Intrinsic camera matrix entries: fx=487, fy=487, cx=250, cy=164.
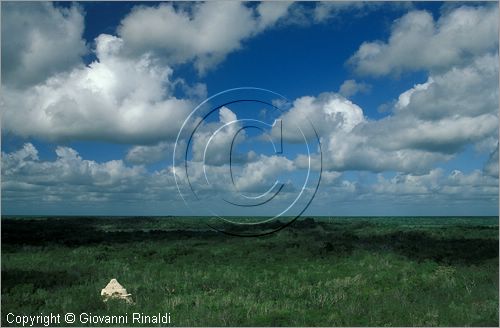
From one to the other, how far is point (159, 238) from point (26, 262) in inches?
746

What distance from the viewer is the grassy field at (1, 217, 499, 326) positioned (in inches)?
618

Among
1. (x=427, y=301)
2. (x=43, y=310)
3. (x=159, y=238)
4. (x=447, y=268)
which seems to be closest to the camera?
(x=43, y=310)

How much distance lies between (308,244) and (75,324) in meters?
25.0

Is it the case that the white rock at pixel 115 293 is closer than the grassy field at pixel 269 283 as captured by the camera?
No

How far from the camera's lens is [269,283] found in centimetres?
2217

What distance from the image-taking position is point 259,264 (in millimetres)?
28750

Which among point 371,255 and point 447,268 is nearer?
point 447,268

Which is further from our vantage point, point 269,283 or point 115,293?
point 269,283

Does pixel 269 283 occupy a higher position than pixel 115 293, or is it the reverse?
pixel 115 293

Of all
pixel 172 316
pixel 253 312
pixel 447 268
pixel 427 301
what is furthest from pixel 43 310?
pixel 447 268

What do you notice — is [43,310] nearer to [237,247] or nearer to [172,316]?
[172,316]

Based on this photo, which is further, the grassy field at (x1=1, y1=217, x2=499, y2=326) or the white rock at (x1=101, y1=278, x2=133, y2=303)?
the white rock at (x1=101, y1=278, x2=133, y2=303)

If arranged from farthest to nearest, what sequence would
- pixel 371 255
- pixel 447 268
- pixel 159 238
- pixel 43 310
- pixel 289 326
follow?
pixel 159 238 < pixel 371 255 < pixel 447 268 < pixel 43 310 < pixel 289 326

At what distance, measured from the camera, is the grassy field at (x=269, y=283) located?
51.5ft
